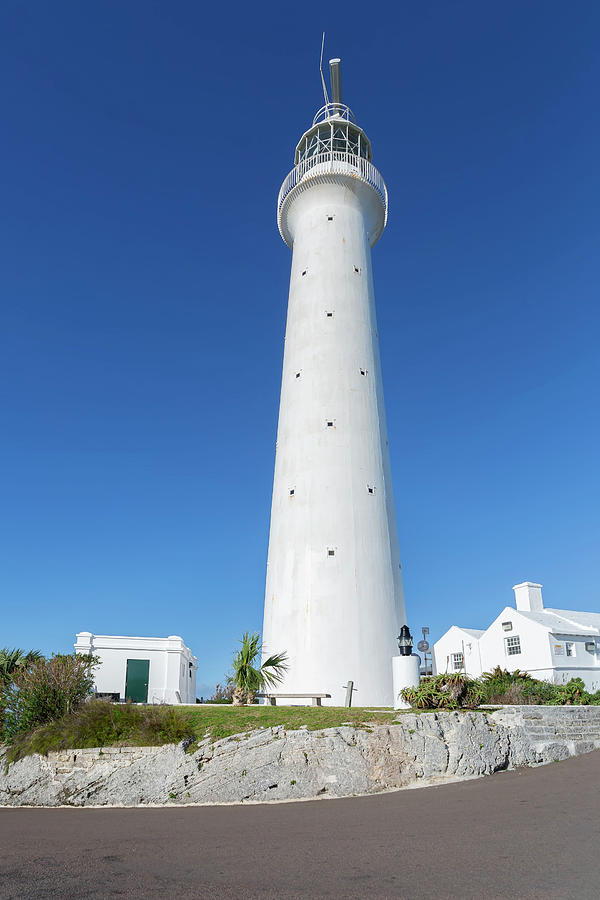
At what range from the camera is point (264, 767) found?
12602 mm

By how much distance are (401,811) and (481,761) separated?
488cm

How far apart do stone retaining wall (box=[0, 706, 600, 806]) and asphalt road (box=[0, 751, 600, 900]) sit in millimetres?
719

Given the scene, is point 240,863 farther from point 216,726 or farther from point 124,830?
point 216,726

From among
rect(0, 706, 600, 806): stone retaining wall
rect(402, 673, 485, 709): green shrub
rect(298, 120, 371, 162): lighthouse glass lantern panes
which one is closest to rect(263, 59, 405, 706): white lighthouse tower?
rect(298, 120, 371, 162): lighthouse glass lantern panes

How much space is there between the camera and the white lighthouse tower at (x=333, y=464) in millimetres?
22375

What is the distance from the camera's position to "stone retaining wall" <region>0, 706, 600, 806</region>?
12.4 m

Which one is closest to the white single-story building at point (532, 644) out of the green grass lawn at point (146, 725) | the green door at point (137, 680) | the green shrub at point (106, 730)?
the green door at point (137, 680)

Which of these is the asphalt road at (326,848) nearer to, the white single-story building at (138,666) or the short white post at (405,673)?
the short white post at (405,673)

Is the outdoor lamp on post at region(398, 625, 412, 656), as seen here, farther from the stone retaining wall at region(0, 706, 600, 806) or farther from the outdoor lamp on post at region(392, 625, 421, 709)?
the stone retaining wall at region(0, 706, 600, 806)

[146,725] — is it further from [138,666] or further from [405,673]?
[138,666]

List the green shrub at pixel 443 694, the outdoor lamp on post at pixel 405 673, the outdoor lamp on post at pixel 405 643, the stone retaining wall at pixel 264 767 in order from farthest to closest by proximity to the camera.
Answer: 1. the outdoor lamp on post at pixel 405 643
2. the outdoor lamp on post at pixel 405 673
3. the green shrub at pixel 443 694
4. the stone retaining wall at pixel 264 767

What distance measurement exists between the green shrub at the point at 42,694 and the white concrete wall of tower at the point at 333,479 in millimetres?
8578

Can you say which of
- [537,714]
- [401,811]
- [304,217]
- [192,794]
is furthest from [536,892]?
[304,217]

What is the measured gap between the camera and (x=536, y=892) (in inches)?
235
